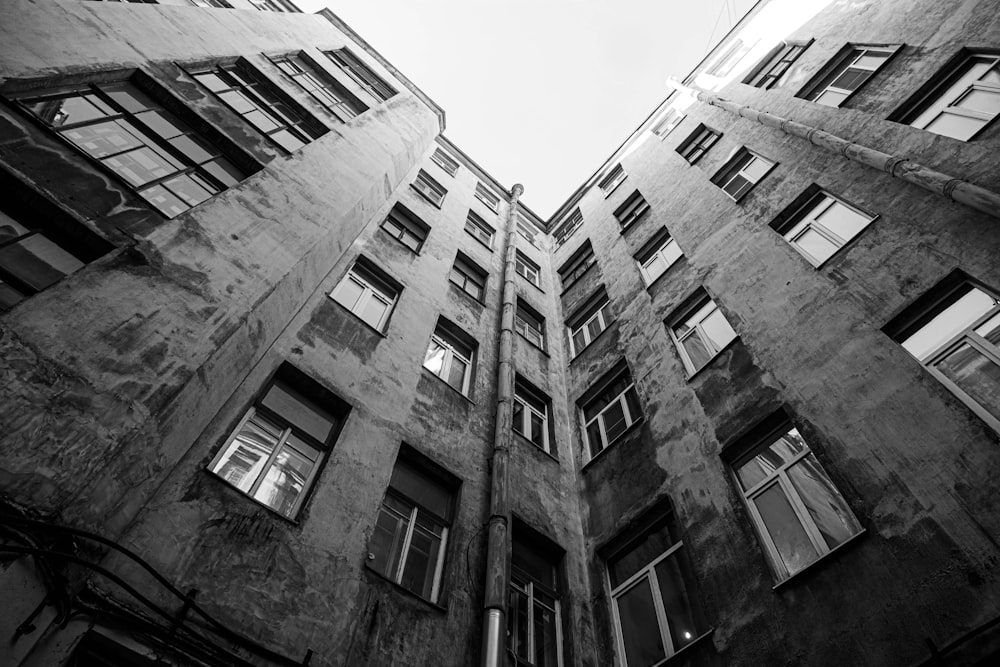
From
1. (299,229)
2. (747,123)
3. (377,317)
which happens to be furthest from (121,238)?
(747,123)

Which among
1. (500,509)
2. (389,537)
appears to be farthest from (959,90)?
(389,537)

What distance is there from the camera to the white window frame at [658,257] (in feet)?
43.0

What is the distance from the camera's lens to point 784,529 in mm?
6703

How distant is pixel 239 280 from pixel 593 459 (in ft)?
22.5

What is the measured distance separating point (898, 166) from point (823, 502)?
5.56 meters

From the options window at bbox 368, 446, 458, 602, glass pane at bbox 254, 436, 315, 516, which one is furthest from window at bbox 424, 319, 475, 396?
glass pane at bbox 254, 436, 315, 516

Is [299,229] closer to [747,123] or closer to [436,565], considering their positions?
[436,565]

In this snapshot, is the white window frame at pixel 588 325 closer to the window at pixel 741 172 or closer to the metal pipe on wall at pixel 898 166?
the window at pixel 741 172

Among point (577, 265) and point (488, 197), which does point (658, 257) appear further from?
point (488, 197)

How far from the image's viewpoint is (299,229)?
8.15 metres

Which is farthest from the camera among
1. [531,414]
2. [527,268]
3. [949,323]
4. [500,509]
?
[527,268]

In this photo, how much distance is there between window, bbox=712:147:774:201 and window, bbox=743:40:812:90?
11.4ft

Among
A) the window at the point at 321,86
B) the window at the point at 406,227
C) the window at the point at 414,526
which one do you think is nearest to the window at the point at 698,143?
the window at the point at 406,227

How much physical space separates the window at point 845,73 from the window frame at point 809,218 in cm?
302
